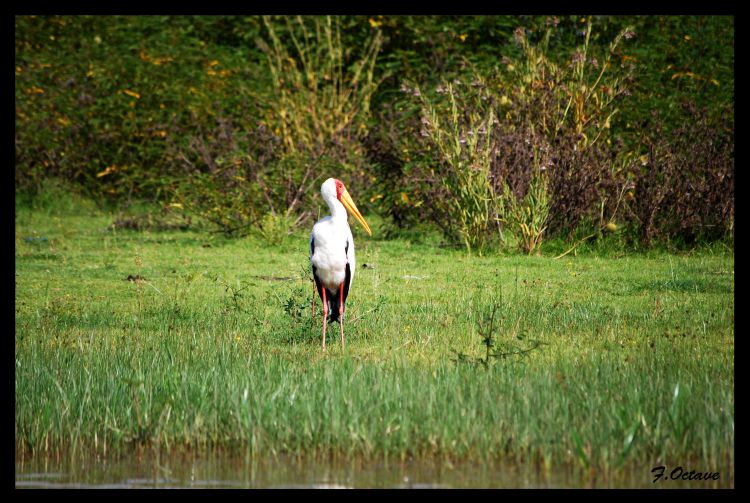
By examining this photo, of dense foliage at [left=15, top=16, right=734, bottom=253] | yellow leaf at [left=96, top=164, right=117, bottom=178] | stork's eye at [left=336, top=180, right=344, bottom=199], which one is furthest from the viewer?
yellow leaf at [left=96, top=164, right=117, bottom=178]

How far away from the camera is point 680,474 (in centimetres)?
496

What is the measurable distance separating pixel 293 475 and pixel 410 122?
34.9 feet

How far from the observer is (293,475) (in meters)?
5.11

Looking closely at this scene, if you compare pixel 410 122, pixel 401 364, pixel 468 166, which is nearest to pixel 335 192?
pixel 401 364

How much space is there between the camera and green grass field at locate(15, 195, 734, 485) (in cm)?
535

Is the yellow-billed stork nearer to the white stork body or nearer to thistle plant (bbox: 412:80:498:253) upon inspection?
the white stork body

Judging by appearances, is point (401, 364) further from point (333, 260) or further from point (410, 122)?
point (410, 122)

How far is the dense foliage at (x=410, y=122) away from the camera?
12891 millimetres

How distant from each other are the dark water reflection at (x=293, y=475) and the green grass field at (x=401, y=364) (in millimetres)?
91

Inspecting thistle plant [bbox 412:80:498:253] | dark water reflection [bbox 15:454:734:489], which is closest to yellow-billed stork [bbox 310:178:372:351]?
dark water reflection [bbox 15:454:734:489]

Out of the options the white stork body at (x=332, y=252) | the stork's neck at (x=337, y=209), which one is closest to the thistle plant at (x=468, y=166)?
the stork's neck at (x=337, y=209)

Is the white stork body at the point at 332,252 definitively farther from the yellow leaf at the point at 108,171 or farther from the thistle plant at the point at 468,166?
the yellow leaf at the point at 108,171

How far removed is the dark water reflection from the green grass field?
0.30 feet

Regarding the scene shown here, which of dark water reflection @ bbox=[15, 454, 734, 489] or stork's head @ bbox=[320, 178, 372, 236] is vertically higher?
stork's head @ bbox=[320, 178, 372, 236]
